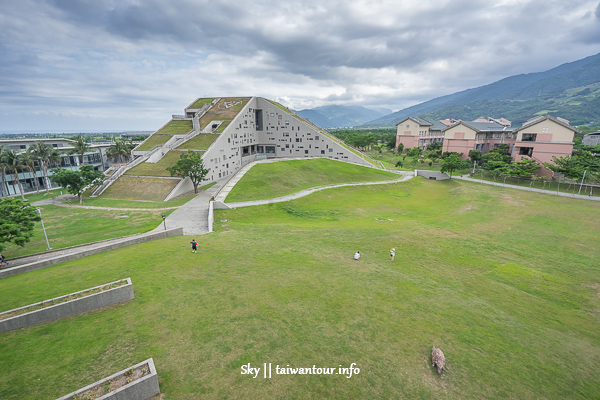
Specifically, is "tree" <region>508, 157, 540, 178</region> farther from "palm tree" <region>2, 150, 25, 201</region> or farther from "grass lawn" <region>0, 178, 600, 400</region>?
"palm tree" <region>2, 150, 25, 201</region>

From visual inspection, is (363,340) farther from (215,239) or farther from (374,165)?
(374,165)

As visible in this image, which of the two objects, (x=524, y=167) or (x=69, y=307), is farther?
(x=524, y=167)

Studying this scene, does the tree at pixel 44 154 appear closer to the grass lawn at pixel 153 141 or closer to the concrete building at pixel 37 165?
the concrete building at pixel 37 165

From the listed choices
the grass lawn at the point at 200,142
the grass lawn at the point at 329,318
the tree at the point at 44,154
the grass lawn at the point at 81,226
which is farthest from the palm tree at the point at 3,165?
the grass lawn at the point at 329,318

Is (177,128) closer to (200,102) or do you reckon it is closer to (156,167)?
(200,102)

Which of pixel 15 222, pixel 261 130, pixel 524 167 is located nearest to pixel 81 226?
pixel 15 222
